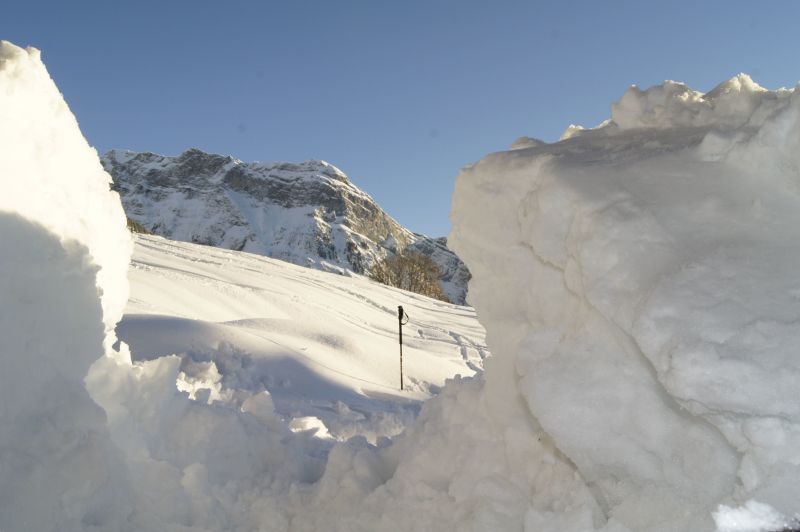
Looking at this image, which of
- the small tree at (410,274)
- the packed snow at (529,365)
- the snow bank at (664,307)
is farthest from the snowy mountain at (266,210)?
the snow bank at (664,307)

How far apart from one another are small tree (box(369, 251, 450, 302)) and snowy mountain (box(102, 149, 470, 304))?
53.0m

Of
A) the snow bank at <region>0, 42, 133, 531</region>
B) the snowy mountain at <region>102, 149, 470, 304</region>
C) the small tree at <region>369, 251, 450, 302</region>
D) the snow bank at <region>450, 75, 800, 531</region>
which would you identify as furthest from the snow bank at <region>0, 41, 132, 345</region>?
the snowy mountain at <region>102, 149, 470, 304</region>

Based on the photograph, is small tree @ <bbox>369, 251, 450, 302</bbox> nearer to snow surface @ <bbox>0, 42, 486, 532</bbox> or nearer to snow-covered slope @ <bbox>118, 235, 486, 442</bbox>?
snow-covered slope @ <bbox>118, 235, 486, 442</bbox>

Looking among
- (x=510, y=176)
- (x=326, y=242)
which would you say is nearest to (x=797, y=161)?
(x=510, y=176)

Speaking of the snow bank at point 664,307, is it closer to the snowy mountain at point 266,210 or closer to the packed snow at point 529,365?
the packed snow at point 529,365

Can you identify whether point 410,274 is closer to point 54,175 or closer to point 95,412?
point 54,175

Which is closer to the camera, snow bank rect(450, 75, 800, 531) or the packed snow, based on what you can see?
snow bank rect(450, 75, 800, 531)

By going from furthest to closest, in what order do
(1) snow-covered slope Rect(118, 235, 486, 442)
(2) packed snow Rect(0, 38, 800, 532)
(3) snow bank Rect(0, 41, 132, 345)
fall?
(1) snow-covered slope Rect(118, 235, 486, 442) → (3) snow bank Rect(0, 41, 132, 345) → (2) packed snow Rect(0, 38, 800, 532)

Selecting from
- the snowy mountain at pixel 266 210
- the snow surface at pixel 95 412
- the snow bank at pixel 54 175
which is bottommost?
the snow surface at pixel 95 412

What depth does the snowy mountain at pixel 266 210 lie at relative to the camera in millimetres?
103938

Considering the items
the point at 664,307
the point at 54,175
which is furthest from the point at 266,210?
the point at 664,307

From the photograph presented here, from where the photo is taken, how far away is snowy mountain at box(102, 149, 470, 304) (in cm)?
10394

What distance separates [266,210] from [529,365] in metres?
121

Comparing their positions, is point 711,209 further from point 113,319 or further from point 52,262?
point 113,319
